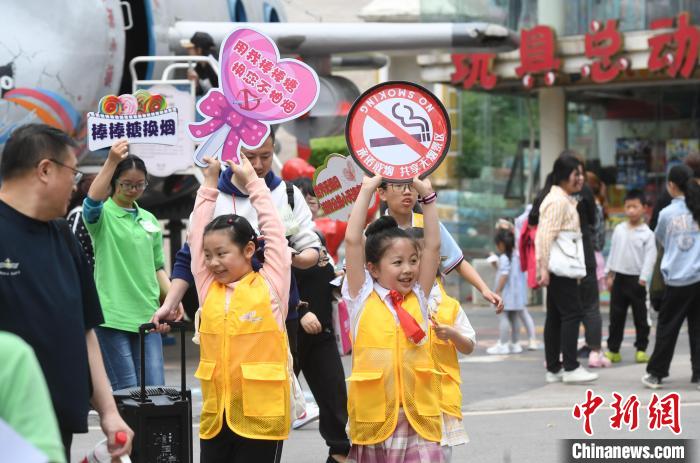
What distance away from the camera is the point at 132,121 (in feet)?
Answer: 21.9

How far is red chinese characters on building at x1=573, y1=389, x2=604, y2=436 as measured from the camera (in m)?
8.85

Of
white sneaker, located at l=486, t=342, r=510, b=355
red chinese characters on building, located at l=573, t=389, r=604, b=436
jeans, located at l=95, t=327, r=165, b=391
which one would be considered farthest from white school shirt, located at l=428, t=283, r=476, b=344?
white sneaker, located at l=486, t=342, r=510, b=355

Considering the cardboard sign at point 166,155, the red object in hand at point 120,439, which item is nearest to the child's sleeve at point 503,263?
the cardboard sign at point 166,155

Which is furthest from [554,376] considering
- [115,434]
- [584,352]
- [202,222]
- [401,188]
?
[115,434]

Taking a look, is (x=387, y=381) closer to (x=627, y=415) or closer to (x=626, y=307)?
(x=627, y=415)

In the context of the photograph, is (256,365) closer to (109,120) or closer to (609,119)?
(109,120)

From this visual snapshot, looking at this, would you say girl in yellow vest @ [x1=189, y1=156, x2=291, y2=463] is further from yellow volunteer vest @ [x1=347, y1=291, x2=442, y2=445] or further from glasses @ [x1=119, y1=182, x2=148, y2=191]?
glasses @ [x1=119, y1=182, x2=148, y2=191]

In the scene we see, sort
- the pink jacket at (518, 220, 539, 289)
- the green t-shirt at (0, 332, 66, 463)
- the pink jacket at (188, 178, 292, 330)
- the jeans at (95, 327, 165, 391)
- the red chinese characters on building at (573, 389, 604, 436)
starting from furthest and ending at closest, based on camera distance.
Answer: the pink jacket at (518, 220, 539, 289) → the red chinese characters on building at (573, 389, 604, 436) → the jeans at (95, 327, 165, 391) → the pink jacket at (188, 178, 292, 330) → the green t-shirt at (0, 332, 66, 463)

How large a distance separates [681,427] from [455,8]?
11494 millimetres

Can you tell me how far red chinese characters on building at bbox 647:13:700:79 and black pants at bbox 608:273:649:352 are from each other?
488cm

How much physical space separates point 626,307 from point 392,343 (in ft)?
23.4

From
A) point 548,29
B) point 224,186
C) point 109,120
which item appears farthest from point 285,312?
point 548,29

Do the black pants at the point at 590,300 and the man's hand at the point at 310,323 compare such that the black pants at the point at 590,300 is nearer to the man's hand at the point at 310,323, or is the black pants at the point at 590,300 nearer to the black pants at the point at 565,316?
the black pants at the point at 565,316

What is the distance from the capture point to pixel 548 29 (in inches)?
689
